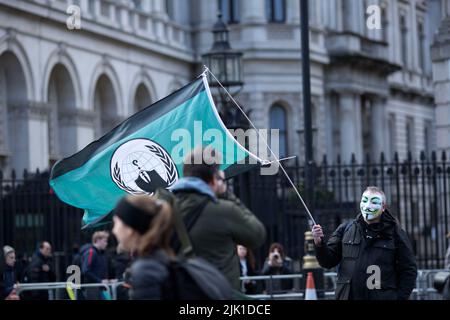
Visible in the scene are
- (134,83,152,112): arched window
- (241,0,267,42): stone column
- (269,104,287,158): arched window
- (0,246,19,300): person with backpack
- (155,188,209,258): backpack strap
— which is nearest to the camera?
(155,188,209,258): backpack strap

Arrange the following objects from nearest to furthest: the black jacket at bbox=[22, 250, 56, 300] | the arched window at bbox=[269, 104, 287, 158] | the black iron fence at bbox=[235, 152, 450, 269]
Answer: the black jacket at bbox=[22, 250, 56, 300] < the black iron fence at bbox=[235, 152, 450, 269] < the arched window at bbox=[269, 104, 287, 158]

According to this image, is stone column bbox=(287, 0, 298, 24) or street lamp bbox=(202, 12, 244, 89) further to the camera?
stone column bbox=(287, 0, 298, 24)

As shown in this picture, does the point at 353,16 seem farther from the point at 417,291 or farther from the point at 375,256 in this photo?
the point at 375,256

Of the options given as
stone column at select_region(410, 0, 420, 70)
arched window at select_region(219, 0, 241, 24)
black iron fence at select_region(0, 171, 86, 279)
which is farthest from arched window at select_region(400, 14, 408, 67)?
black iron fence at select_region(0, 171, 86, 279)

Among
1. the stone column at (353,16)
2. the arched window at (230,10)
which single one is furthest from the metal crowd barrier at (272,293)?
the stone column at (353,16)

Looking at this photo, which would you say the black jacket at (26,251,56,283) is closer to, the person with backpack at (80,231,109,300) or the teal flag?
the person with backpack at (80,231,109,300)

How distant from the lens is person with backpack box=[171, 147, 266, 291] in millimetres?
8320

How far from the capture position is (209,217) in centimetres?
834

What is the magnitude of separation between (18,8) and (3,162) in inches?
150

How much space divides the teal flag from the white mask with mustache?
885 millimetres

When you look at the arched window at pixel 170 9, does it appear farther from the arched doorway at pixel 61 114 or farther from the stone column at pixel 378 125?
the stone column at pixel 378 125
